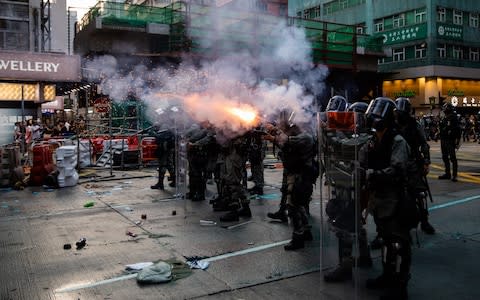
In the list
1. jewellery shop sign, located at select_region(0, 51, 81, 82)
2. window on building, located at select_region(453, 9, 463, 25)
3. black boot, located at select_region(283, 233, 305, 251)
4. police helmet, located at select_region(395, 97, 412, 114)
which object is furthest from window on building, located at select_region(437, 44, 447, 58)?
black boot, located at select_region(283, 233, 305, 251)

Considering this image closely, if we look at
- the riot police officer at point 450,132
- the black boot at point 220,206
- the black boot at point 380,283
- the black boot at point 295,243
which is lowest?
the black boot at point 380,283

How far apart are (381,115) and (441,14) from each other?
4469 centimetres

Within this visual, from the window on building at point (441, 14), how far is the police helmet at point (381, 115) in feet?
144

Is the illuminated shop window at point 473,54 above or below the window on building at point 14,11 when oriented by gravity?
above

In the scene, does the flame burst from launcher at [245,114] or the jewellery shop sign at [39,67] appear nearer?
the flame burst from launcher at [245,114]

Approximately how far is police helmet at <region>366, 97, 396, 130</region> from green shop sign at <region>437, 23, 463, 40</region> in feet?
142

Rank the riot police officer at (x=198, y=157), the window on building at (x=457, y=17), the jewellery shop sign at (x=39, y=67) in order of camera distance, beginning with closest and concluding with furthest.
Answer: the riot police officer at (x=198, y=157)
the jewellery shop sign at (x=39, y=67)
the window on building at (x=457, y=17)

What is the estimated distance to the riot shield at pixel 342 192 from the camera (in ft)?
14.1

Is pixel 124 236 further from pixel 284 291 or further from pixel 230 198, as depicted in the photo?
pixel 284 291

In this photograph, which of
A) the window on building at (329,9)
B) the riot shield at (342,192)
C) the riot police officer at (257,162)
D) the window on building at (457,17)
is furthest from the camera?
the window on building at (329,9)

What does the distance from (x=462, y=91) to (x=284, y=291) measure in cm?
4729

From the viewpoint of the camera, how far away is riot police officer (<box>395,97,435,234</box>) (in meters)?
6.38

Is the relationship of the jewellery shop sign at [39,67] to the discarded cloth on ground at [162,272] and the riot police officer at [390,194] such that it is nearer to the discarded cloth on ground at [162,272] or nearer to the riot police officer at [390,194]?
the discarded cloth on ground at [162,272]

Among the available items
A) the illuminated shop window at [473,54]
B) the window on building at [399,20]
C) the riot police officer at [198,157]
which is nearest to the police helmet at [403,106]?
the riot police officer at [198,157]
